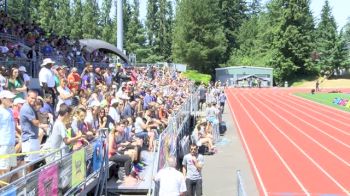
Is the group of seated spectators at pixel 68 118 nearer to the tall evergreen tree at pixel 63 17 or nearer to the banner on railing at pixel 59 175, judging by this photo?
the banner on railing at pixel 59 175

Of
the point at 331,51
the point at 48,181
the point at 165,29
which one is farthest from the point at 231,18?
the point at 48,181

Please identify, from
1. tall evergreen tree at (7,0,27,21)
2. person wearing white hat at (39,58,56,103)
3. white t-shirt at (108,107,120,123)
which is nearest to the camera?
person wearing white hat at (39,58,56,103)

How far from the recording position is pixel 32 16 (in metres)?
79.1

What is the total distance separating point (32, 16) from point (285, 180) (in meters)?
69.8

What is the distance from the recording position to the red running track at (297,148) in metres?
14.7

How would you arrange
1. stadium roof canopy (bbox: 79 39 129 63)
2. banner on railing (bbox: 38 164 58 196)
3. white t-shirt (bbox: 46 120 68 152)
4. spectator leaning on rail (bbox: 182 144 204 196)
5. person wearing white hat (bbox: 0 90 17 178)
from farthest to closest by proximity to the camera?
stadium roof canopy (bbox: 79 39 129 63) → spectator leaning on rail (bbox: 182 144 204 196) → white t-shirt (bbox: 46 120 68 152) → person wearing white hat (bbox: 0 90 17 178) → banner on railing (bbox: 38 164 58 196)

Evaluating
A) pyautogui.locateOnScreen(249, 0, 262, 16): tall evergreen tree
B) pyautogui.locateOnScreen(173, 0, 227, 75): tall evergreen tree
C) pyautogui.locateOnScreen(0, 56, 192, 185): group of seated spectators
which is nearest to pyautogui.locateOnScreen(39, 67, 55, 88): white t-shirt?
pyautogui.locateOnScreen(0, 56, 192, 185): group of seated spectators

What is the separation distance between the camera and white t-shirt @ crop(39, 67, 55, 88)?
1173 centimetres

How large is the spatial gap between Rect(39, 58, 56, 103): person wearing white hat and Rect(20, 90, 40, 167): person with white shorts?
410 centimetres

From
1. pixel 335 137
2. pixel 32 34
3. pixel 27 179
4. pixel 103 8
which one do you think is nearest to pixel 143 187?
pixel 27 179

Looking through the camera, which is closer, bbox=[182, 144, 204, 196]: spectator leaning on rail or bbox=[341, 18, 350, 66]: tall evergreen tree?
bbox=[182, 144, 204, 196]: spectator leaning on rail

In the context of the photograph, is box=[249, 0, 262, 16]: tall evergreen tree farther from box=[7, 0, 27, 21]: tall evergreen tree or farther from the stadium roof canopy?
the stadium roof canopy

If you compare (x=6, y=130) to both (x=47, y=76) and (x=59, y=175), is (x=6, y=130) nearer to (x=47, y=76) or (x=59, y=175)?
(x=59, y=175)

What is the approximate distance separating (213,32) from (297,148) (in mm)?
58423
